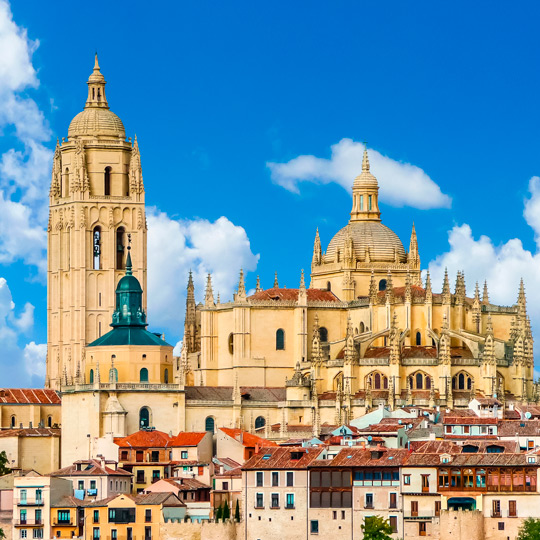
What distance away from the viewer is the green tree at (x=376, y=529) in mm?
104750

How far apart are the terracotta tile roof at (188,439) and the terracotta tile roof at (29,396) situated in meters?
14.7

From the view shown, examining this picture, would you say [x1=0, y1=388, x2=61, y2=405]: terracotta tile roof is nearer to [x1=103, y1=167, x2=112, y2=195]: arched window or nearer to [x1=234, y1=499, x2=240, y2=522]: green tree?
[x1=103, y1=167, x2=112, y2=195]: arched window

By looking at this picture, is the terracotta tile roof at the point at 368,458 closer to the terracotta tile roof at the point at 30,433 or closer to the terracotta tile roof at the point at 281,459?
the terracotta tile roof at the point at 281,459

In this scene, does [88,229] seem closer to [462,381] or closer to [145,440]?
[462,381]

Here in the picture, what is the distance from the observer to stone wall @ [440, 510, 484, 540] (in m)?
105

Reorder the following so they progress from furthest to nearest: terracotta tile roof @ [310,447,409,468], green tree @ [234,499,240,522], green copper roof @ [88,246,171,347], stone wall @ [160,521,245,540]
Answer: green copper roof @ [88,246,171,347], green tree @ [234,499,240,522], stone wall @ [160,521,245,540], terracotta tile roof @ [310,447,409,468]

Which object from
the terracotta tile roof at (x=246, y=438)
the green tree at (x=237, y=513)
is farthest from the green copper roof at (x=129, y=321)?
the green tree at (x=237, y=513)

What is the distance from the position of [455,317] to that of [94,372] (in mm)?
21689

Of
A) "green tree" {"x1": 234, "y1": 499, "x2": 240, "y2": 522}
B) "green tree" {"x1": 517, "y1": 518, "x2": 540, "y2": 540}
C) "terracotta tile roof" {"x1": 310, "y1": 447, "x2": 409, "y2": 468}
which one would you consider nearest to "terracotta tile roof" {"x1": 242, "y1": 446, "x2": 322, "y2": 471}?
"terracotta tile roof" {"x1": 310, "y1": 447, "x2": 409, "y2": 468}

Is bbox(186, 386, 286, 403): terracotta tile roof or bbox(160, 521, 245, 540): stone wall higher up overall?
bbox(186, 386, 286, 403): terracotta tile roof

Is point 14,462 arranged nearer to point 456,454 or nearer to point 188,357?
point 188,357

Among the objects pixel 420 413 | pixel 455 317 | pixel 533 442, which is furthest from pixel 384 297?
pixel 533 442

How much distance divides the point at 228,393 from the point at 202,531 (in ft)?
91.7

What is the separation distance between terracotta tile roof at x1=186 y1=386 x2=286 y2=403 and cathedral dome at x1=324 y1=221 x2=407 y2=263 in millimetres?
13043
